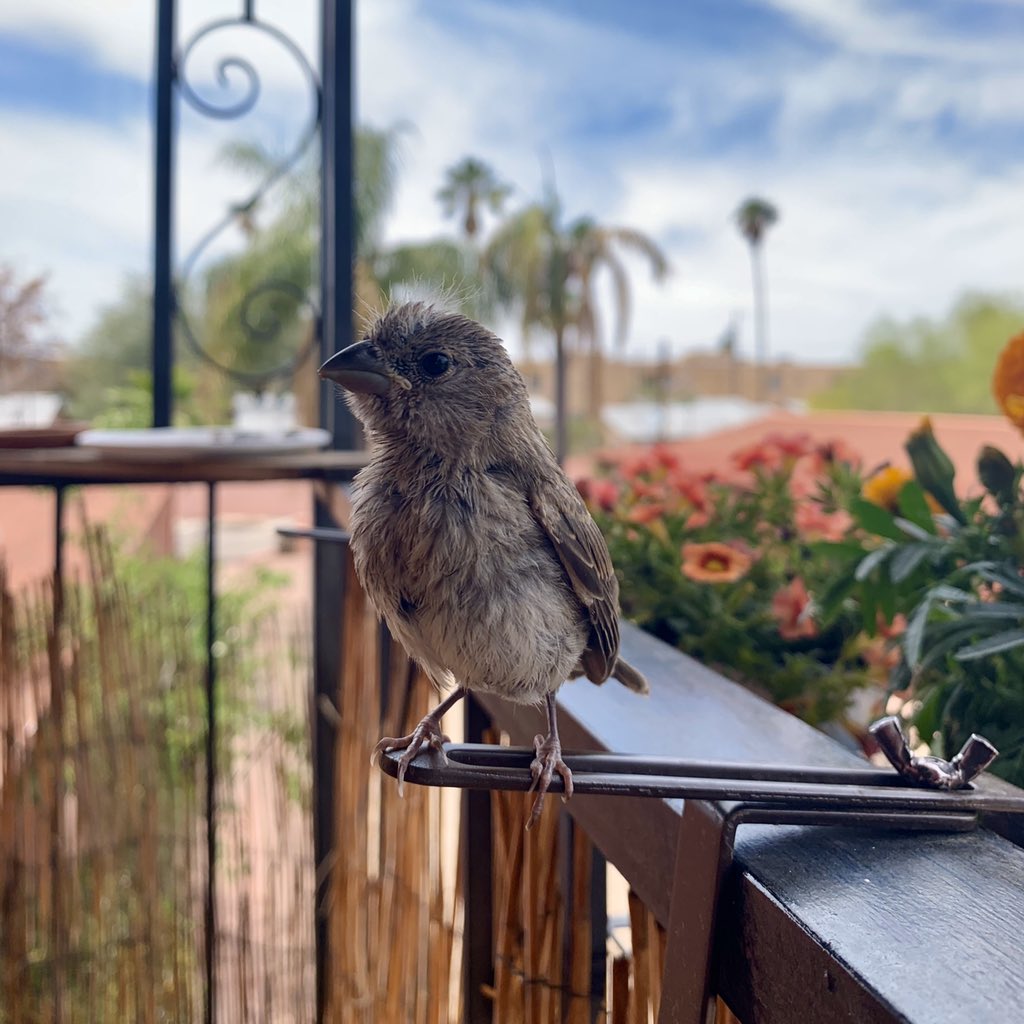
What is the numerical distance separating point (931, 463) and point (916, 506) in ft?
0.31

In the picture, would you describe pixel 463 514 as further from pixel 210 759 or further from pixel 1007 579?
pixel 210 759

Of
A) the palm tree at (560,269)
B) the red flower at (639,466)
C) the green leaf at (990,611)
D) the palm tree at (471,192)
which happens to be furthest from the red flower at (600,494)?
the palm tree at (471,192)

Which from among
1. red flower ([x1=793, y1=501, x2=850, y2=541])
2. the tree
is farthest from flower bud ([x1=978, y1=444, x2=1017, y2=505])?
the tree

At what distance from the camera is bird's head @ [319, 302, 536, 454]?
44cm

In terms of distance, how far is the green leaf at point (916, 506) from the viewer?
737 mm

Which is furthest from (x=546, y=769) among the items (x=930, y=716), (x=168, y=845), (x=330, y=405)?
(x=168, y=845)

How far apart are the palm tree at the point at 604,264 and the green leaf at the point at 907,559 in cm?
1068

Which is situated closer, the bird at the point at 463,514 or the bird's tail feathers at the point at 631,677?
the bird at the point at 463,514

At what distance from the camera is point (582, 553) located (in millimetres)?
471

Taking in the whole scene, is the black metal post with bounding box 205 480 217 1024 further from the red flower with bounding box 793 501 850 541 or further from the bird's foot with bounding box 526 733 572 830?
the bird's foot with bounding box 526 733 572 830

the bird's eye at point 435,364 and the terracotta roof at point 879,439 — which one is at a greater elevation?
the terracotta roof at point 879,439

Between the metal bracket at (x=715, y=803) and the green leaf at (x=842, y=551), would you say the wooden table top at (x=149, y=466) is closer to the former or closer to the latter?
the green leaf at (x=842, y=551)

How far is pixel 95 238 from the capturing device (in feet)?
29.9

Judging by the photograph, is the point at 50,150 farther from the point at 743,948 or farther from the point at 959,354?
the point at 743,948
